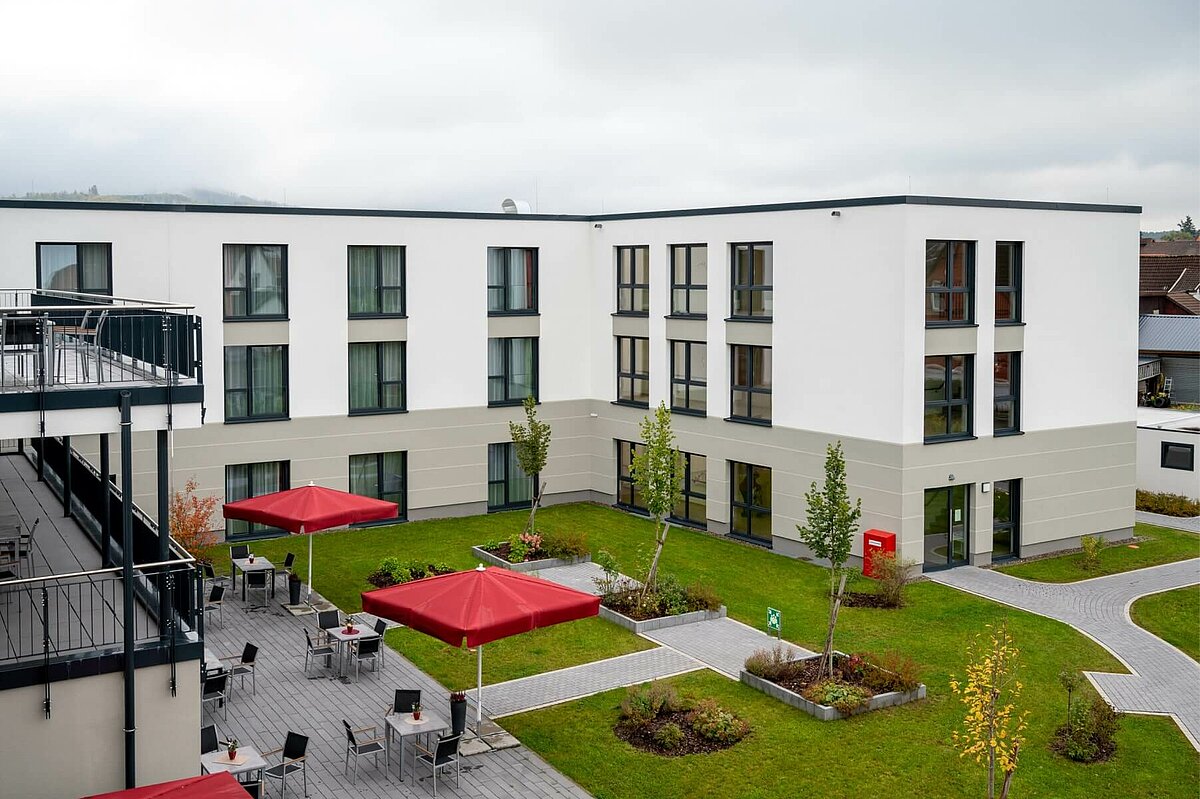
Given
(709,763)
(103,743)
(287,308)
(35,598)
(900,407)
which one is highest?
(287,308)

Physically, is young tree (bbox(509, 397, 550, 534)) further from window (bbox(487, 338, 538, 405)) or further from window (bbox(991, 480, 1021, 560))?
window (bbox(991, 480, 1021, 560))

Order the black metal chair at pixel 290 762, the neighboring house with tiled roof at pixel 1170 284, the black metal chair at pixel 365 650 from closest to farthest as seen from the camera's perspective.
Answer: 1. the black metal chair at pixel 290 762
2. the black metal chair at pixel 365 650
3. the neighboring house with tiled roof at pixel 1170 284

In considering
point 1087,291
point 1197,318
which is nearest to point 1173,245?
point 1197,318

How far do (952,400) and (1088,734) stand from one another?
965 cm

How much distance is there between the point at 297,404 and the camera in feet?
87.9

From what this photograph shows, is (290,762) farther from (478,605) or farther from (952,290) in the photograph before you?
(952,290)

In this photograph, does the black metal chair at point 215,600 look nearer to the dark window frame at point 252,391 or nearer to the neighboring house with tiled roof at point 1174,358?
the dark window frame at point 252,391

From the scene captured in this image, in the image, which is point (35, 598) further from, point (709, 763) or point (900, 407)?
point (900, 407)

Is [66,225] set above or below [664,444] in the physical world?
above

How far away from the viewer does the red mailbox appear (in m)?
22.6

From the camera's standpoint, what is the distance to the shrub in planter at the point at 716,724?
597 inches

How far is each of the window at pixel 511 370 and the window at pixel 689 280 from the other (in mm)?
4000

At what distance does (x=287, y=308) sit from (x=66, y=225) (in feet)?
15.8

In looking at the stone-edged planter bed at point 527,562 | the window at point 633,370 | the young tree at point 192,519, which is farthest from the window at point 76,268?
the window at point 633,370
